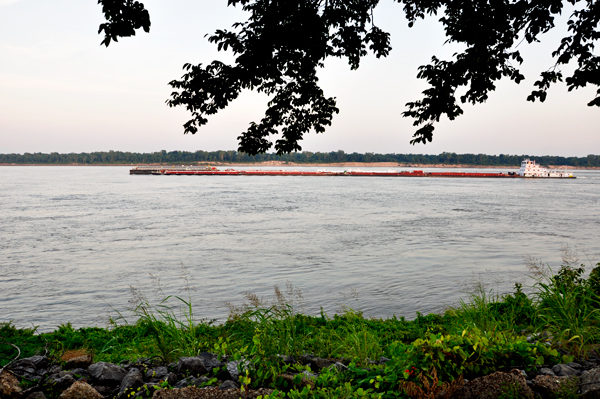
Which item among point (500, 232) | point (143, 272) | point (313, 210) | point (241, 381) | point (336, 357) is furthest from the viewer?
point (313, 210)

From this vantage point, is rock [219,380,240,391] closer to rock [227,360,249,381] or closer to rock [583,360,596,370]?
rock [227,360,249,381]

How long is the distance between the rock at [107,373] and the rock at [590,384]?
162 inches

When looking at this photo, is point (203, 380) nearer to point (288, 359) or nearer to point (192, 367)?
point (192, 367)

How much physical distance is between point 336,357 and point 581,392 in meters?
2.33

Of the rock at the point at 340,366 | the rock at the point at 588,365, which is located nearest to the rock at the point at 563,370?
the rock at the point at 588,365

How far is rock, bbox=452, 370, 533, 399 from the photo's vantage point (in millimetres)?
3457

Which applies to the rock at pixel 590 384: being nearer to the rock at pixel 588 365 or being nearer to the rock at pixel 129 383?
the rock at pixel 588 365

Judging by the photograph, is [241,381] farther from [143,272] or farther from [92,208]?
[92,208]

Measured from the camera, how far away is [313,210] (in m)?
31.7

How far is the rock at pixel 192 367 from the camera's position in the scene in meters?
4.14

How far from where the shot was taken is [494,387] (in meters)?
3.50

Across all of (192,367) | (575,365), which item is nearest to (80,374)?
(192,367)

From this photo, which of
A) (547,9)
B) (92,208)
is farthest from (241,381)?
(92,208)

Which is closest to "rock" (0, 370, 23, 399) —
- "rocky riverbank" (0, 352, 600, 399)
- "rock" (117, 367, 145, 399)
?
"rocky riverbank" (0, 352, 600, 399)
